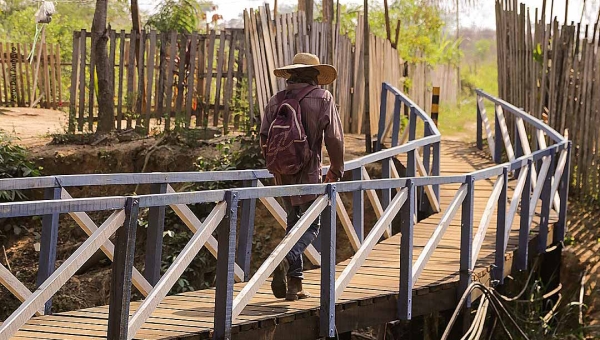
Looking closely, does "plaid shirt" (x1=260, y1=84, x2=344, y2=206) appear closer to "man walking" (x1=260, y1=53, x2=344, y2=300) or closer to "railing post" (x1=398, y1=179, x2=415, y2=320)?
"man walking" (x1=260, y1=53, x2=344, y2=300)

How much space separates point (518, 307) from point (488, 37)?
278ft

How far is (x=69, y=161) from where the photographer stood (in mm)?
13094

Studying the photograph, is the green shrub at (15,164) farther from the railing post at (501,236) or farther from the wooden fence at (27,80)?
the wooden fence at (27,80)

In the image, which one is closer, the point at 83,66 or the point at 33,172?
the point at 33,172

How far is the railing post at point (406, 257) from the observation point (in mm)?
7242

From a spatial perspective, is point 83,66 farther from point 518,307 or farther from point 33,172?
point 518,307

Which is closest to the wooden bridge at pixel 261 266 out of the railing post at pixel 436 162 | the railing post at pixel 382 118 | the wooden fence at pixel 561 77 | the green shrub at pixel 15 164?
the railing post at pixel 436 162

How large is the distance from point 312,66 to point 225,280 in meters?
1.48

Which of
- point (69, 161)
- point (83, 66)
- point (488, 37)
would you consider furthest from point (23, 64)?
point (488, 37)

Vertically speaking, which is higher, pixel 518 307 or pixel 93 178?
pixel 93 178

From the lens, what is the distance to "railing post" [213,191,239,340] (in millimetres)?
5840

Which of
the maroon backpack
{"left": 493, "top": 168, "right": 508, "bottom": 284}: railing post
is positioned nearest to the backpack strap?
the maroon backpack

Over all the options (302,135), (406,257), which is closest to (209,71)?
(406,257)

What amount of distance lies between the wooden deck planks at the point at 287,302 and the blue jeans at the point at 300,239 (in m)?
0.22
